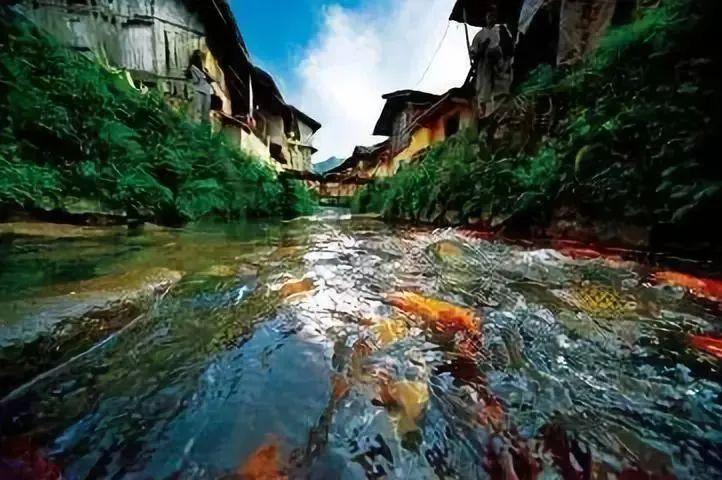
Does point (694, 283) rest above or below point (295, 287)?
above

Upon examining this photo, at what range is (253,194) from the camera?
11.7 meters

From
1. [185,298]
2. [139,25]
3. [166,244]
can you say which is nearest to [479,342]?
[185,298]

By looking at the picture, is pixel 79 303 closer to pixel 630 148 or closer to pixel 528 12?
pixel 630 148

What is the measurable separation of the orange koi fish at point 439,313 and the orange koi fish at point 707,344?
1154 mm

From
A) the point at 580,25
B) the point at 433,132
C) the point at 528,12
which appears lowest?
the point at 433,132

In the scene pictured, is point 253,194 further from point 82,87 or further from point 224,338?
point 224,338

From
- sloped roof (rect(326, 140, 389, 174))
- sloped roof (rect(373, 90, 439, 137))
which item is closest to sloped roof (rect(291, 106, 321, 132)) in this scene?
sloped roof (rect(326, 140, 389, 174))

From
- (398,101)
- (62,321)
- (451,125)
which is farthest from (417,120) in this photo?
(62,321)

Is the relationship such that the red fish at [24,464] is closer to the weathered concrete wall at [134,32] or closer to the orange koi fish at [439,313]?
the orange koi fish at [439,313]

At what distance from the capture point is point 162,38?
1281cm

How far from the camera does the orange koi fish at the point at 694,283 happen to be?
2.75 metres

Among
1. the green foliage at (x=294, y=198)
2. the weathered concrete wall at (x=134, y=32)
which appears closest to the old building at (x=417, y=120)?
the green foliage at (x=294, y=198)

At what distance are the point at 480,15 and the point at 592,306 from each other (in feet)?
59.0

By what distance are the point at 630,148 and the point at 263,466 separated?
560 cm
